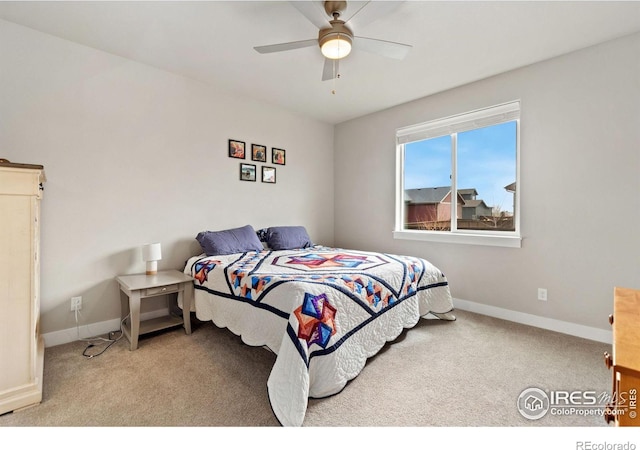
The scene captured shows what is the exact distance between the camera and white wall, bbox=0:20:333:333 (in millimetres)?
2332

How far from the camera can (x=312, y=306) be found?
1.76 meters

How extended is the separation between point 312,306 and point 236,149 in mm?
2480

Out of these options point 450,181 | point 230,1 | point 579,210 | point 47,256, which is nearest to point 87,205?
point 47,256

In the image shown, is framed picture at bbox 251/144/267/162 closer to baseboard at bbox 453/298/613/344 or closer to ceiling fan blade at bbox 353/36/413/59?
ceiling fan blade at bbox 353/36/413/59

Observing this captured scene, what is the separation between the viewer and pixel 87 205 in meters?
2.56

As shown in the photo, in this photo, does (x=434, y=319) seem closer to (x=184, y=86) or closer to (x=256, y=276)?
(x=256, y=276)

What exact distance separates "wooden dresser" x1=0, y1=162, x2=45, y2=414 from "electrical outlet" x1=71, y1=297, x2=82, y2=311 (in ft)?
3.02

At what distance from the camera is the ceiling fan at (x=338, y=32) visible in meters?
1.87

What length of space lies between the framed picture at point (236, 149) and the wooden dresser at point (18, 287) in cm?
200

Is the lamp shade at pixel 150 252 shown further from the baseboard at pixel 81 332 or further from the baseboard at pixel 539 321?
the baseboard at pixel 539 321

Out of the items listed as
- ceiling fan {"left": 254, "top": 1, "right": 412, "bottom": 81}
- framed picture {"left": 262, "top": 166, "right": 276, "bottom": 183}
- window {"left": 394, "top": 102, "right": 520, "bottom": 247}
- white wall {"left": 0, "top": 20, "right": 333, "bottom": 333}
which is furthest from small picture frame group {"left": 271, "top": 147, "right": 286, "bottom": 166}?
ceiling fan {"left": 254, "top": 1, "right": 412, "bottom": 81}

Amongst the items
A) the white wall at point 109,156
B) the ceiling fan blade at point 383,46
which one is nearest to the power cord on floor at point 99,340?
the white wall at point 109,156

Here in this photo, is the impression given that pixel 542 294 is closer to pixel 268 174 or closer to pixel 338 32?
pixel 338 32

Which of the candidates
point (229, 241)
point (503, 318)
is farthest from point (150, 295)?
point (503, 318)
